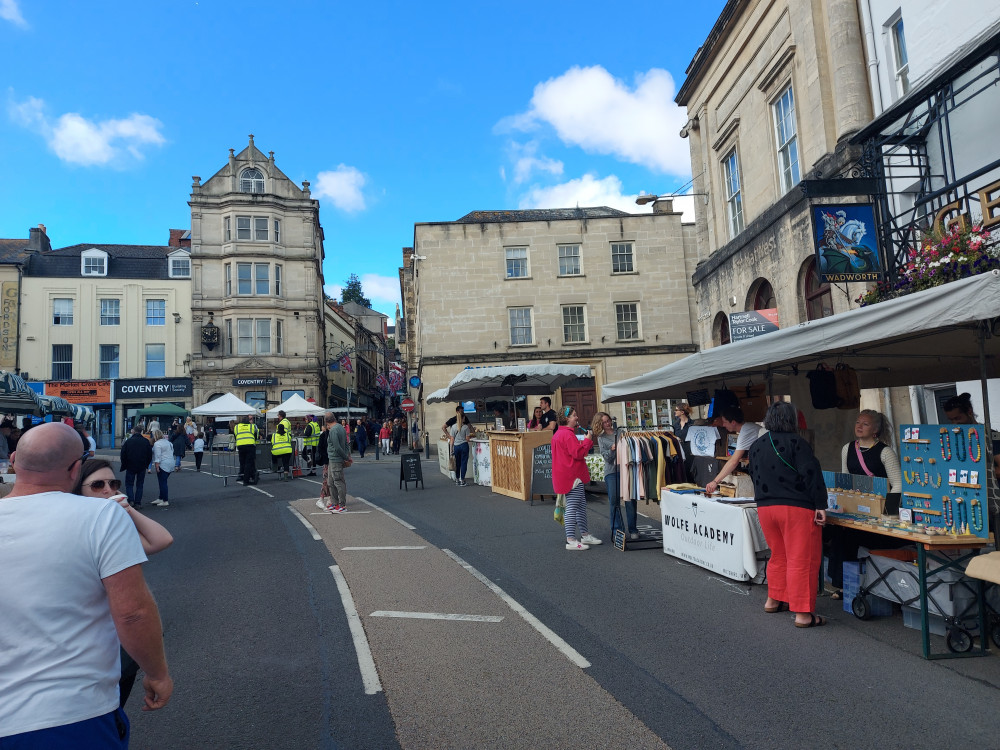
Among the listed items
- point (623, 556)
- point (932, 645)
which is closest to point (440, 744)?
point (932, 645)

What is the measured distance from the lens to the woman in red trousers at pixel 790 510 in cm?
555

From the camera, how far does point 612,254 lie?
3319 cm

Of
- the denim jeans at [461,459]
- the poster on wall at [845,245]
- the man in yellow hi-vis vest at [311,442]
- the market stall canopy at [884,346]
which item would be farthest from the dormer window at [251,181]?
the poster on wall at [845,245]

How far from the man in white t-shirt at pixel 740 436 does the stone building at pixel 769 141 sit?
5.66 m

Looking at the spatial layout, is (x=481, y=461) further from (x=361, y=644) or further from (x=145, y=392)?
(x=145, y=392)

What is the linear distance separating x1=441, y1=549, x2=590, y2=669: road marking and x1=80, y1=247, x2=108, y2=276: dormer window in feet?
150

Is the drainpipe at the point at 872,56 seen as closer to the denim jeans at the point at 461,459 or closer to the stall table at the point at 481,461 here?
the stall table at the point at 481,461

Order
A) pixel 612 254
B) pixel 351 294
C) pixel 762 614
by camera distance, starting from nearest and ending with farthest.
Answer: pixel 762 614 → pixel 612 254 → pixel 351 294

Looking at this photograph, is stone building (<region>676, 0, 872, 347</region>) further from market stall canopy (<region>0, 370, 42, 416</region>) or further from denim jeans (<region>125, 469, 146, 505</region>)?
market stall canopy (<region>0, 370, 42, 416</region>)

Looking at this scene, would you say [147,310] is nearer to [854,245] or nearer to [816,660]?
[854,245]

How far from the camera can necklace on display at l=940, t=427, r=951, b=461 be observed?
5066 millimetres

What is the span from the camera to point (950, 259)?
8.28 m

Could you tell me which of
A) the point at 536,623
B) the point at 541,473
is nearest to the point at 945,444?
the point at 536,623

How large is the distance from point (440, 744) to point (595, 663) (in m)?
1.50
